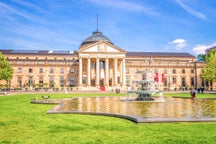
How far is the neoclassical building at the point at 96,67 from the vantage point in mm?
91438

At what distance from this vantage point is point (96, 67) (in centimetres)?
9181

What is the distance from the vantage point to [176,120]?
13109mm

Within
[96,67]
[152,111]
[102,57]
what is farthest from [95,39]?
[152,111]

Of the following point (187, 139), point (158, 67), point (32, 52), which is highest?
point (32, 52)

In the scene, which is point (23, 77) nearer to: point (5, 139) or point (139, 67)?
point (139, 67)

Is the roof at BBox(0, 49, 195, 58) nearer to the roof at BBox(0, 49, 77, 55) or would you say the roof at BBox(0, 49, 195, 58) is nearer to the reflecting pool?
the roof at BBox(0, 49, 77, 55)

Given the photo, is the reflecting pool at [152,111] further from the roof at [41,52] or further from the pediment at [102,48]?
the roof at [41,52]

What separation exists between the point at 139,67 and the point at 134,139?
96962 millimetres

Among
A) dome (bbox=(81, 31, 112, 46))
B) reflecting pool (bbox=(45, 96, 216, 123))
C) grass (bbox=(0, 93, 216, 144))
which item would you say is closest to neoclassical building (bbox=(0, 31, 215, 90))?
dome (bbox=(81, 31, 112, 46))

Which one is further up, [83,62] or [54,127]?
[83,62]

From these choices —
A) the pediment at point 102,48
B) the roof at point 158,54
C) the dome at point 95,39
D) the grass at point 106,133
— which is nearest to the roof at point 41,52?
the dome at point 95,39

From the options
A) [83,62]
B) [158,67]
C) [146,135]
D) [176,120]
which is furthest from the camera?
[158,67]

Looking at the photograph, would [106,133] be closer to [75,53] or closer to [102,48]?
[102,48]

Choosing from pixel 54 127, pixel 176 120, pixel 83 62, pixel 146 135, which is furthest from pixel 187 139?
pixel 83 62
